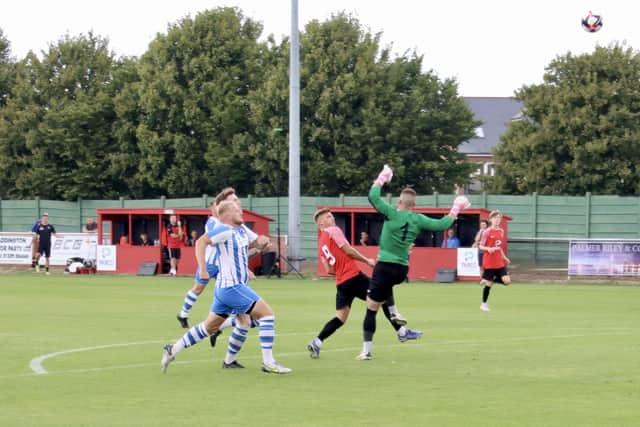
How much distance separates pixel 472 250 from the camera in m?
34.2

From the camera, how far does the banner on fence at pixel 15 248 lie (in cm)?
4175

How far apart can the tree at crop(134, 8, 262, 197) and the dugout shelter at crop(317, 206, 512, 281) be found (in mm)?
13812

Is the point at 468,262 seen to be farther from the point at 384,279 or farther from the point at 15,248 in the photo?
the point at 384,279

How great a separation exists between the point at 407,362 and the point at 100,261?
2850 centimetres

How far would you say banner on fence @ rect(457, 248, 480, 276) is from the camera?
34.2m

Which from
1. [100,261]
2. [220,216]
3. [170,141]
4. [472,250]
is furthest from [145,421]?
[170,141]

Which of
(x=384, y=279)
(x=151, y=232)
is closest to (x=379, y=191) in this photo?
(x=384, y=279)

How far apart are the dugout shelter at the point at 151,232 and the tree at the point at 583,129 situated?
17.2 m

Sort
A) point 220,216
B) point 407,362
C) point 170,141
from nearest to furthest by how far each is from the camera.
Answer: point 220,216 → point 407,362 → point 170,141

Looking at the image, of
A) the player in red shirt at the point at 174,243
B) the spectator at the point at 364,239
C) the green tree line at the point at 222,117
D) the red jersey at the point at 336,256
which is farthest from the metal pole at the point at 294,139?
the red jersey at the point at 336,256

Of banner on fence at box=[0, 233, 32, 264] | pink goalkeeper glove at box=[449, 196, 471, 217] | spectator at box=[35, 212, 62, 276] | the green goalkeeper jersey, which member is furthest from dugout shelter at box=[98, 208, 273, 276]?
pink goalkeeper glove at box=[449, 196, 471, 217]

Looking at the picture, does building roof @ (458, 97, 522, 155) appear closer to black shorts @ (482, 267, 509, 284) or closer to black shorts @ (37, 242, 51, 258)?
black shorts @ (37, 242, 51, 258)

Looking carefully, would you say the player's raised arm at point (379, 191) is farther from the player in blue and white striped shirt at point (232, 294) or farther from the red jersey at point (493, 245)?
the red jersey at point (493, 245)

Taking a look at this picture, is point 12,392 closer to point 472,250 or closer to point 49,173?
point 472,250
